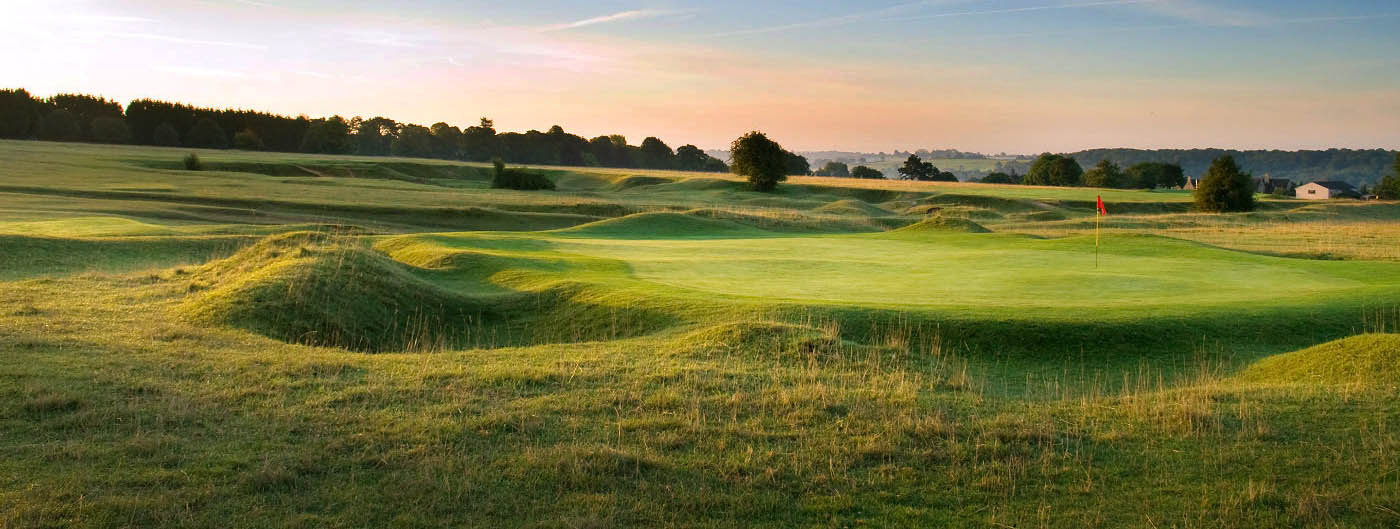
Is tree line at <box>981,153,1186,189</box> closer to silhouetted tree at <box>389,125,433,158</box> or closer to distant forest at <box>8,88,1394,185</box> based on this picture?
distant forest at <box>8,88,1394,185</box>

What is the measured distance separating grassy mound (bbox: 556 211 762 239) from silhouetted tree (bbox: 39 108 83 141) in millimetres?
98423

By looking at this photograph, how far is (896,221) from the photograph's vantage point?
57.7 meters

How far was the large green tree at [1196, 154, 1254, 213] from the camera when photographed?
68.5 m

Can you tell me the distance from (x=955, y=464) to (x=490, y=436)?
4.03m

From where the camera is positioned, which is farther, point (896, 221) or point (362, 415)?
point (896, 221)

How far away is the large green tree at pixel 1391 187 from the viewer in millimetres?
100625

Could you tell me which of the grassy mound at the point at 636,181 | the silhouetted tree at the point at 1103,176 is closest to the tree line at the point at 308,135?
the grassy mound at the point at 636,181

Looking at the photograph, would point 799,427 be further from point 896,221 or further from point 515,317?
point 896,221

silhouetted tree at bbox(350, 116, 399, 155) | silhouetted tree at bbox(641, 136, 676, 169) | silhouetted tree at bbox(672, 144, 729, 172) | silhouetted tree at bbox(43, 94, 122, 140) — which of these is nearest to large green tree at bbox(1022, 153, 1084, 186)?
silhouetted tree at bbox(672, 144, 729, 172)

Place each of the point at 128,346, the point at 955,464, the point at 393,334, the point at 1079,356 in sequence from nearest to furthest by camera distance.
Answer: the point at 955,464, the point at 128,346, the point at 1079,356, the point at 393,334

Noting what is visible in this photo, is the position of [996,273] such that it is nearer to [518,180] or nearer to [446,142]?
[518,180]

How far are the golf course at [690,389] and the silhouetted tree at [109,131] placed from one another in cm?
10463

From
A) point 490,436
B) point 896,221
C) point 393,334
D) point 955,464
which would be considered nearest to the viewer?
point 955,464

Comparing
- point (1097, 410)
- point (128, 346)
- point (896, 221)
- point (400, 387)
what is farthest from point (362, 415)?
point (896, 221)
